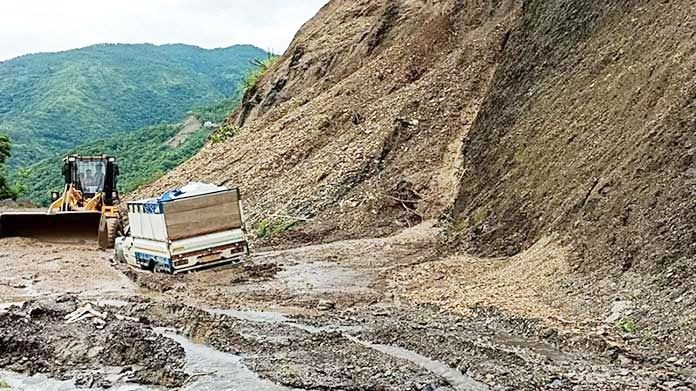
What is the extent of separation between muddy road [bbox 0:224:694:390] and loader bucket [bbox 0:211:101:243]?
7.89m

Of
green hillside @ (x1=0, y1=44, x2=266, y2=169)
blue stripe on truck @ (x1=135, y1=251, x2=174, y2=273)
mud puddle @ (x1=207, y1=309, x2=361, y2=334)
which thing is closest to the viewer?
mud puddle @ (x1=207, y1=309, x2=361, y2=334)

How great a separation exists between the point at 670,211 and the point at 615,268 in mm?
1147

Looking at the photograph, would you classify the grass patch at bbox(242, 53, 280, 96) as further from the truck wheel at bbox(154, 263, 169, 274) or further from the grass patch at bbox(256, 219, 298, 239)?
the truck wheel at bbox(154, 263, 169, 274)

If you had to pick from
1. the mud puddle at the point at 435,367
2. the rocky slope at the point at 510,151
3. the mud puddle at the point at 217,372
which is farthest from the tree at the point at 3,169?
the mud puddle at the point at 435,367

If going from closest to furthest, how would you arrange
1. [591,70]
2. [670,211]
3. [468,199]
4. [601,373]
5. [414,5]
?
1. [601,373]
2. [670,211]
3. [591,70]
4. [468,199]
5. [414,5]

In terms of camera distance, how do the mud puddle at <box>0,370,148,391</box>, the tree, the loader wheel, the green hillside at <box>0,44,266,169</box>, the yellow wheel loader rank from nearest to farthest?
the mud puddle at <box>0,370,148,391</box> → the loader wheel → the yellow wheel loader → the tree → the green hillside at <box>0,44,266,169</box>

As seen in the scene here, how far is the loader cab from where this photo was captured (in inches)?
1121

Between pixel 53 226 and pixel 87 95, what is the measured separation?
4113 inches

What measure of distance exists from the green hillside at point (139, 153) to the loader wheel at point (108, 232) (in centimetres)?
3264

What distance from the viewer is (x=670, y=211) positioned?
1388 centimetres

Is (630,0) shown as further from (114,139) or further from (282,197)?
(114,139)

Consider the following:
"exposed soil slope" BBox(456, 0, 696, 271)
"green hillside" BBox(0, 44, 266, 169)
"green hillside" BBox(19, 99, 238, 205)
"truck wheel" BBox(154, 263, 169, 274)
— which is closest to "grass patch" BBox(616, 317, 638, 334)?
"exposed soil slope" BBox(456, 0, 696, 271)

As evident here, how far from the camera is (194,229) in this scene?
20438 mm

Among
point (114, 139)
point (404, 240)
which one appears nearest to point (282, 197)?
point (404, 240)
